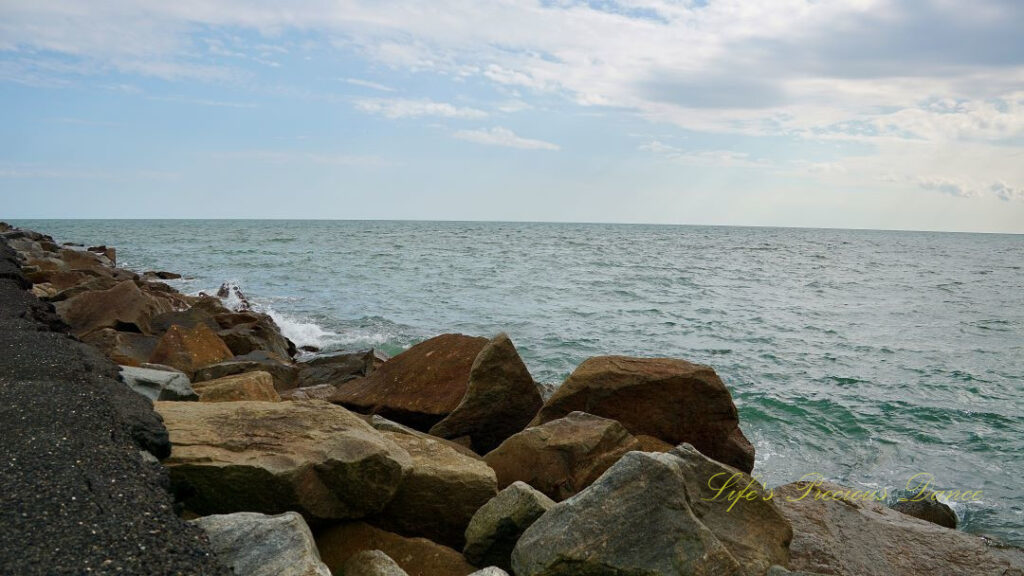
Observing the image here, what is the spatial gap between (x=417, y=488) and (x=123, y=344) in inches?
247

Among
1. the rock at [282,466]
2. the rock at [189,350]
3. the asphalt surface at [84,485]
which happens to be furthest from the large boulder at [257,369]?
the rock at [282,466]

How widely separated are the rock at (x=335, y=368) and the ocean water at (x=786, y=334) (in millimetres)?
3342

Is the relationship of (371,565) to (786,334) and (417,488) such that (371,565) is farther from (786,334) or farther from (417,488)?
(786,334)

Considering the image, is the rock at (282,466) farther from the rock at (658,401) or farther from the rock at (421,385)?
the rock at (421,385)

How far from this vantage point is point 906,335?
17938 millimetres

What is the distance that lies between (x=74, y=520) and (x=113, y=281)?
14109mm

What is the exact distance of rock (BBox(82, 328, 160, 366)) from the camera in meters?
8.88

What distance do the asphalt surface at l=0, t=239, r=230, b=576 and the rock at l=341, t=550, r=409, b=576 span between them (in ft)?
2.66

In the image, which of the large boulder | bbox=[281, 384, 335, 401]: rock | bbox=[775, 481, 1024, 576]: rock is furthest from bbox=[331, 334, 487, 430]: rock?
bbox=[775, 481, 1024, 576]: rock

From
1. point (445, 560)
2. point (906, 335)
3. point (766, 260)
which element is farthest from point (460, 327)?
point (766, 260)

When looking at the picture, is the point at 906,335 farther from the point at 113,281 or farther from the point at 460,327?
the point at 113,281

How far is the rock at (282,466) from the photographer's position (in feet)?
13.4

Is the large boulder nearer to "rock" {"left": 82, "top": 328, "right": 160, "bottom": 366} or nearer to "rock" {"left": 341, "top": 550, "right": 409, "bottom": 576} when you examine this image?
"rock" {"left": 82, "top": 328, "right": 160, "bottom": 366}

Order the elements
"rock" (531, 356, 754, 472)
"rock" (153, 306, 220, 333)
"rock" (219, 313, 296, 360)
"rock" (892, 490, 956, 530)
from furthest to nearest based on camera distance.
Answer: "rock" (153, 306, 220, 333) → "rock" (219, 313, 296, 360) → "rock" (892, 490, 956, 530) → "rock" (531, 356, 754, 472)
